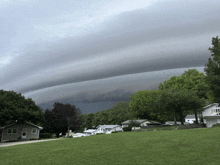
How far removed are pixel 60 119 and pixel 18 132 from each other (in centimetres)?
1479

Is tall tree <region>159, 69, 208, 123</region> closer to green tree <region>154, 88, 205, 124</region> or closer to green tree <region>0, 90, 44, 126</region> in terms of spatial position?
green tree <region>154, 88, 205, 124</region>

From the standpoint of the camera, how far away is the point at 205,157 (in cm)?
848

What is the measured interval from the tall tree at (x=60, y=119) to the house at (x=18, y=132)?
961cm

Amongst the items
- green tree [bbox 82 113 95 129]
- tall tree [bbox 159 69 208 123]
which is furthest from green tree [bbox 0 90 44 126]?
green tree [bbox 82 113 95 129]

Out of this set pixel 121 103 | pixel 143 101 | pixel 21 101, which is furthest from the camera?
pixel 121 103

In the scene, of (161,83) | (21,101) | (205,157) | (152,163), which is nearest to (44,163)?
(152,163)

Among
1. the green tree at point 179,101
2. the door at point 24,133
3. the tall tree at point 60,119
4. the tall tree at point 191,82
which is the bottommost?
the door at point 24,133

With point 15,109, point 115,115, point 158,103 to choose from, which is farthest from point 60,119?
point 115,115

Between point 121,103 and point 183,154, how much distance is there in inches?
4071

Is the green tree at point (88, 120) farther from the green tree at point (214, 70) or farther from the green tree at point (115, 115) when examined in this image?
the green tree at point (214, 70)

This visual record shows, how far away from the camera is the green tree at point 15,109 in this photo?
117 ft

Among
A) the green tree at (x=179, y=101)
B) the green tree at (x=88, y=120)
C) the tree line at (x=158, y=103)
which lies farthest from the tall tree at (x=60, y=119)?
the green tree at (x=88, y=120)

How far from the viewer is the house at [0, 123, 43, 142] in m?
40.0

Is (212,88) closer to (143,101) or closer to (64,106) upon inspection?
(143,101)
